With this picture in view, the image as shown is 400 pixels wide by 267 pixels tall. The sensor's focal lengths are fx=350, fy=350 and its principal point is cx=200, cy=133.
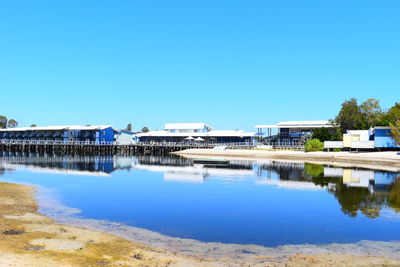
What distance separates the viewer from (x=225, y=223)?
16.1 m

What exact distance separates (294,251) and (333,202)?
1121 cm

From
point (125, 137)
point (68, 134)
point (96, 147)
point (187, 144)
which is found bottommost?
point (96, 147)

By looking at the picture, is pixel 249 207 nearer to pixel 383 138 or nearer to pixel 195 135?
pixel 383 138

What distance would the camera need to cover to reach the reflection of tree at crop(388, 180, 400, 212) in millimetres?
20217

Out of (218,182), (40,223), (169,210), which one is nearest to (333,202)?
(169,210)

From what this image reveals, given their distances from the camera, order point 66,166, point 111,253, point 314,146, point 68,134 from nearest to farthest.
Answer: point 111,253, point 66,166, point 314,146, point 68,134

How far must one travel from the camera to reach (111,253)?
33.8 feet

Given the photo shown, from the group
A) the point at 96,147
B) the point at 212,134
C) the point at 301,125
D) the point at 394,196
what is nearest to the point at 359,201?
the point at 394,196

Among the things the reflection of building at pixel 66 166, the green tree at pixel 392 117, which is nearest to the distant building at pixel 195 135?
the green tree at pixel 392 117

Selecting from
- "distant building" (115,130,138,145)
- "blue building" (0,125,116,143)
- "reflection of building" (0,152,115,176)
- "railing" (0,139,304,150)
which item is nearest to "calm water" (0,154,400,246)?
"reflection of building" (0,152,115,176)

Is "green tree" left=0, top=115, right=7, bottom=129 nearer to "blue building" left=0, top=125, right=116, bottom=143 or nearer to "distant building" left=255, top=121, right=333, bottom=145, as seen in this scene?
"blue building" left=0, top=125, right=116, bottom=143

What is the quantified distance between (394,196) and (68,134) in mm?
91027

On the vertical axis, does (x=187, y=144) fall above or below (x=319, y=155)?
above

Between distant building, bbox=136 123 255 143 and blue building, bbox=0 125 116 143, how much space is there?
443 inches
